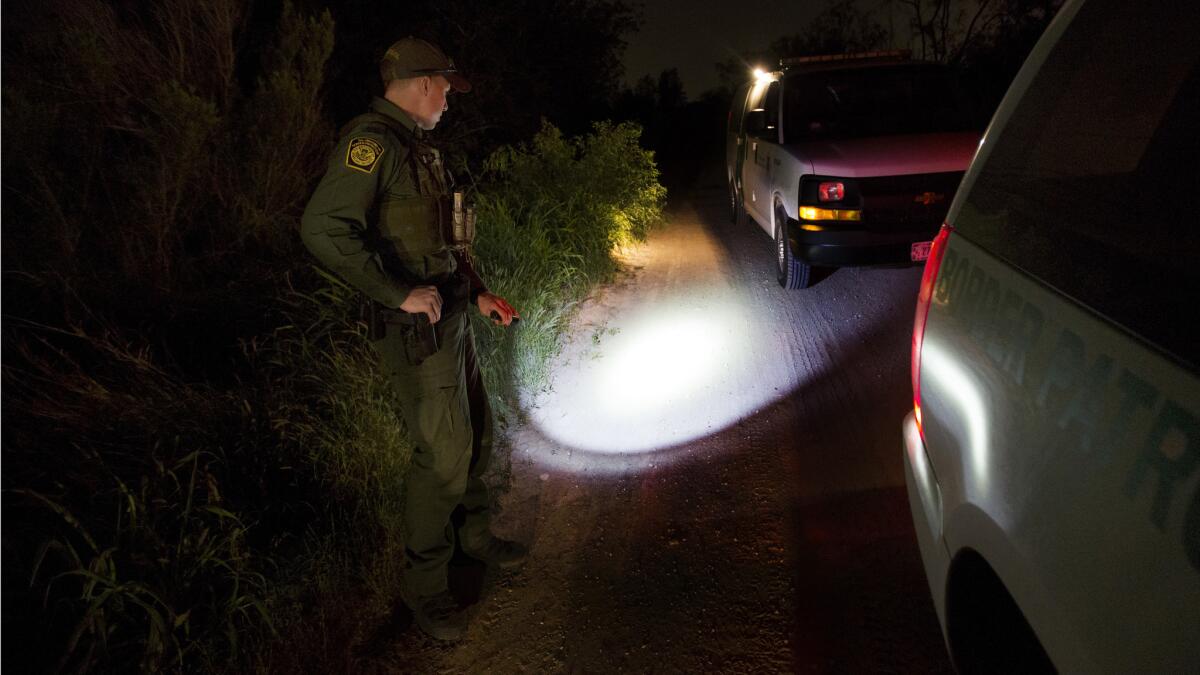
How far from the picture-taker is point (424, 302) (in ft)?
7.39

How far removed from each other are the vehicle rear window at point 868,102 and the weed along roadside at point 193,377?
250 cm

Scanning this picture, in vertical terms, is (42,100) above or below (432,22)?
below

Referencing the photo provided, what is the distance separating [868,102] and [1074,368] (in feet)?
18.0

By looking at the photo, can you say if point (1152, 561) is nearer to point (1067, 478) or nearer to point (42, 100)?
point (1067, 478)

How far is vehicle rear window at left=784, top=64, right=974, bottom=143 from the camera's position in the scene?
5.77m

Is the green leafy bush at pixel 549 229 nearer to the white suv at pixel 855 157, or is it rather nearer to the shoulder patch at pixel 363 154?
the white suv at pixel 855 157

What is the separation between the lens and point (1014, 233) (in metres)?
1.58

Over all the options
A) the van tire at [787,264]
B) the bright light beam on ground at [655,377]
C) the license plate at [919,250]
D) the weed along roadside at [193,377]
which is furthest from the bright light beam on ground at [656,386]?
the license plate at [919,250]

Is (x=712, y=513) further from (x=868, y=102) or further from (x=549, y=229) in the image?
(x=868, y=102)

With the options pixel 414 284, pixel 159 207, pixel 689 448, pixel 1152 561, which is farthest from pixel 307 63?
pixel 1152 561

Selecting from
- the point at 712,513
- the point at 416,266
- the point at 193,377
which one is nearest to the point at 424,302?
the point at 416,266

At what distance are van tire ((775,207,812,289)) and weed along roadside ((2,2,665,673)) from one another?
186 cm

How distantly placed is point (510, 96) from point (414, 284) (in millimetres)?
7859

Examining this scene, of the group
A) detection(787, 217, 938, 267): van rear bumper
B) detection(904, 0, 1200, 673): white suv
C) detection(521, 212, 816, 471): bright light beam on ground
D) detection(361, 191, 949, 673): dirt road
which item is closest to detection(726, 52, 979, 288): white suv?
detection(787, 217, 938, 267): van rear bumper
